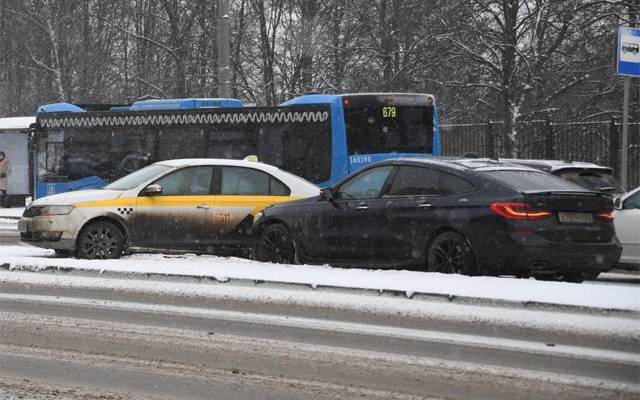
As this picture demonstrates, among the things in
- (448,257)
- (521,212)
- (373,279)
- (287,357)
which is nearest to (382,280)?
(373,279)

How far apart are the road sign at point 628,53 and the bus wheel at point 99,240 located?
27.1 ft

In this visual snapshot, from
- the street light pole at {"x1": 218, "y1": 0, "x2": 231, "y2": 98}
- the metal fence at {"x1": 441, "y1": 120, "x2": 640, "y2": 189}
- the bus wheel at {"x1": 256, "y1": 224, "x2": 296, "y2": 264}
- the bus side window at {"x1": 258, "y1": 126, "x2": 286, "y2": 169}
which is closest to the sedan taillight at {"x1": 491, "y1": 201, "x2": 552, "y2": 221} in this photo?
the bus wheel at {"x1": 256, "y1": 224, "x2": 296, "y2": 264}

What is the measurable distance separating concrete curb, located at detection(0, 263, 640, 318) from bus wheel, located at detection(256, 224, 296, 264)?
6.27ft

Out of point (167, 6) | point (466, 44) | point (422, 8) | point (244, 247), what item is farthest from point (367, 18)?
point (244, 247)

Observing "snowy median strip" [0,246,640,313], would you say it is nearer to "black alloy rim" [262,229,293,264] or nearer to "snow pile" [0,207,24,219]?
"black alloy rim" [262,229,293,264]

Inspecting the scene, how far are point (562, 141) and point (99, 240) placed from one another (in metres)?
15.0

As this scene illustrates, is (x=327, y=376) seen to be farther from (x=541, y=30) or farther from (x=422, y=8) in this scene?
(x=422, y=8)

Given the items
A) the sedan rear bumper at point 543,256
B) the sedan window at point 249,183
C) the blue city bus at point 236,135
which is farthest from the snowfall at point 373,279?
the blue city bus at point 236,135

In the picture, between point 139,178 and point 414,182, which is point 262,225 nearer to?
point 139,178

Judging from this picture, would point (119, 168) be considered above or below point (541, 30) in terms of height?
below

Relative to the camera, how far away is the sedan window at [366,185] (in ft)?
38.7

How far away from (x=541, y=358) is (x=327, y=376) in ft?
5.18

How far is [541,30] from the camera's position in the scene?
24.5m

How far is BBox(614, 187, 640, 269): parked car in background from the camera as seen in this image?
41.0 ft
